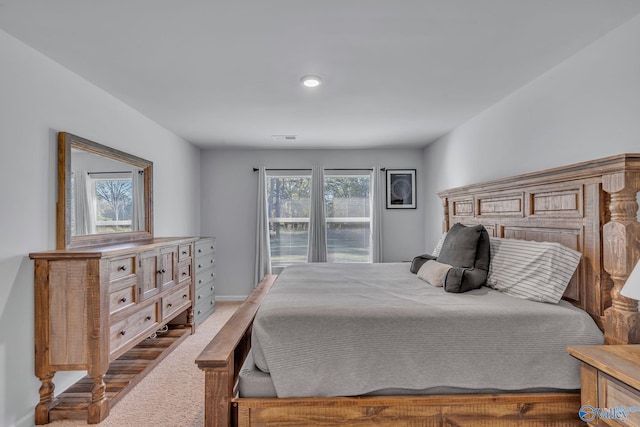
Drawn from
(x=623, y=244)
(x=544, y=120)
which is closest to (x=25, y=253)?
(x=623, y=244)

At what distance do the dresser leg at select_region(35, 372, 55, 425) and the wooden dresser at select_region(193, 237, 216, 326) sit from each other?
175cm

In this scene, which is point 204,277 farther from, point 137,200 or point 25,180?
point 25,180

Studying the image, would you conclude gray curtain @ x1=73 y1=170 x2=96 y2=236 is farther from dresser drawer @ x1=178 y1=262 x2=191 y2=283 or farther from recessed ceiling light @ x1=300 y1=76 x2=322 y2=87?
recessed ceiling light @ x1=300 y1=76 x2=322 y2=87

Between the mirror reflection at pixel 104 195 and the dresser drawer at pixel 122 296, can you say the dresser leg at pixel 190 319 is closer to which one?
the mirror reflection at pixel 104 195

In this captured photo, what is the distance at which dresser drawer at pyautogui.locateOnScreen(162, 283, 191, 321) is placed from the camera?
321cm

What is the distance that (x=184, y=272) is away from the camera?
12.1 ft

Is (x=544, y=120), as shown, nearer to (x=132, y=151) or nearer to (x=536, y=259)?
(x=536, y=259)

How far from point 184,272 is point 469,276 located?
286 cm

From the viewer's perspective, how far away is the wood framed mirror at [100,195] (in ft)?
7.89

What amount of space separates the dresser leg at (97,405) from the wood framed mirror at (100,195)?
37.6 inches

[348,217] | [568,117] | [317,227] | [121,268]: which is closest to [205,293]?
[317,227]

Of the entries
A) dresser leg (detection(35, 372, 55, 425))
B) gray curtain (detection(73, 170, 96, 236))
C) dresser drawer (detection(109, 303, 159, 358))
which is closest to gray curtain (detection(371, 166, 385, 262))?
dresser drawer (detection(109, 303, 159, 358))

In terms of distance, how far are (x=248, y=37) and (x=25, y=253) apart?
1894mm

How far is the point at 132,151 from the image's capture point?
340 centimetres
